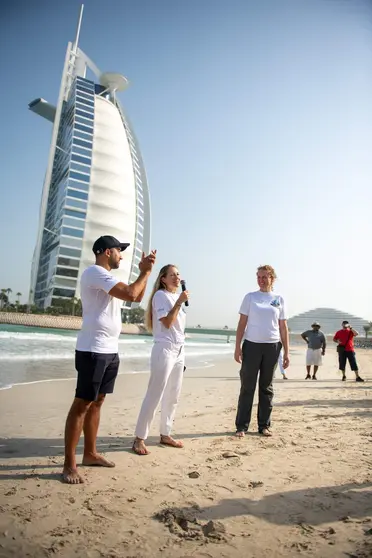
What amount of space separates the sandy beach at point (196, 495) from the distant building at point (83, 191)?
6978 cm

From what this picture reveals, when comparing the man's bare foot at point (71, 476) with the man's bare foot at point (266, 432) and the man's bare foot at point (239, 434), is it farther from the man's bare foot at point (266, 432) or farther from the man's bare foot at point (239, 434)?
the man's bare foot at point (266, 432)

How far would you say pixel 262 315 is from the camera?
12.9 feet

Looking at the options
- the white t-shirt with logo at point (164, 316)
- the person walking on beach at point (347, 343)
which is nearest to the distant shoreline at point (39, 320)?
the person walking on beach at point (347, 343)

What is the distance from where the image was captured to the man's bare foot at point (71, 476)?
2326 mm

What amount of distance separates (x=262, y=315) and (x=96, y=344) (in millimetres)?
2050

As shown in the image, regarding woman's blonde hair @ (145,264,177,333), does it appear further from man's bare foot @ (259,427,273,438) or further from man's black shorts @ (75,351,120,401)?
man's bare foot @ (259,427,273,438)

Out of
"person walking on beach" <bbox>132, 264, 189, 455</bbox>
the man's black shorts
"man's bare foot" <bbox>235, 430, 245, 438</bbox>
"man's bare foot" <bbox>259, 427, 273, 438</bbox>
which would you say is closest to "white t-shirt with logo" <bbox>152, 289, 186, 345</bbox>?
"person walking on beach" <bbox>132, 264, 189, 455</bbox>

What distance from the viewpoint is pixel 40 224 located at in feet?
244

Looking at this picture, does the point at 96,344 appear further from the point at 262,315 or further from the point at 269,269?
the point at 269,269

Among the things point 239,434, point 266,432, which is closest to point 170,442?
point 239,434

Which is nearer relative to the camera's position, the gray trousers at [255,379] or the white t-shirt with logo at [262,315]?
the gray trousers at [255,379]

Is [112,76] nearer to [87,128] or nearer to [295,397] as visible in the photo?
[87,128]

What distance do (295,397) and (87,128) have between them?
8211cm

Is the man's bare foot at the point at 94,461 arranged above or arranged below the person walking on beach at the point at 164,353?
below
